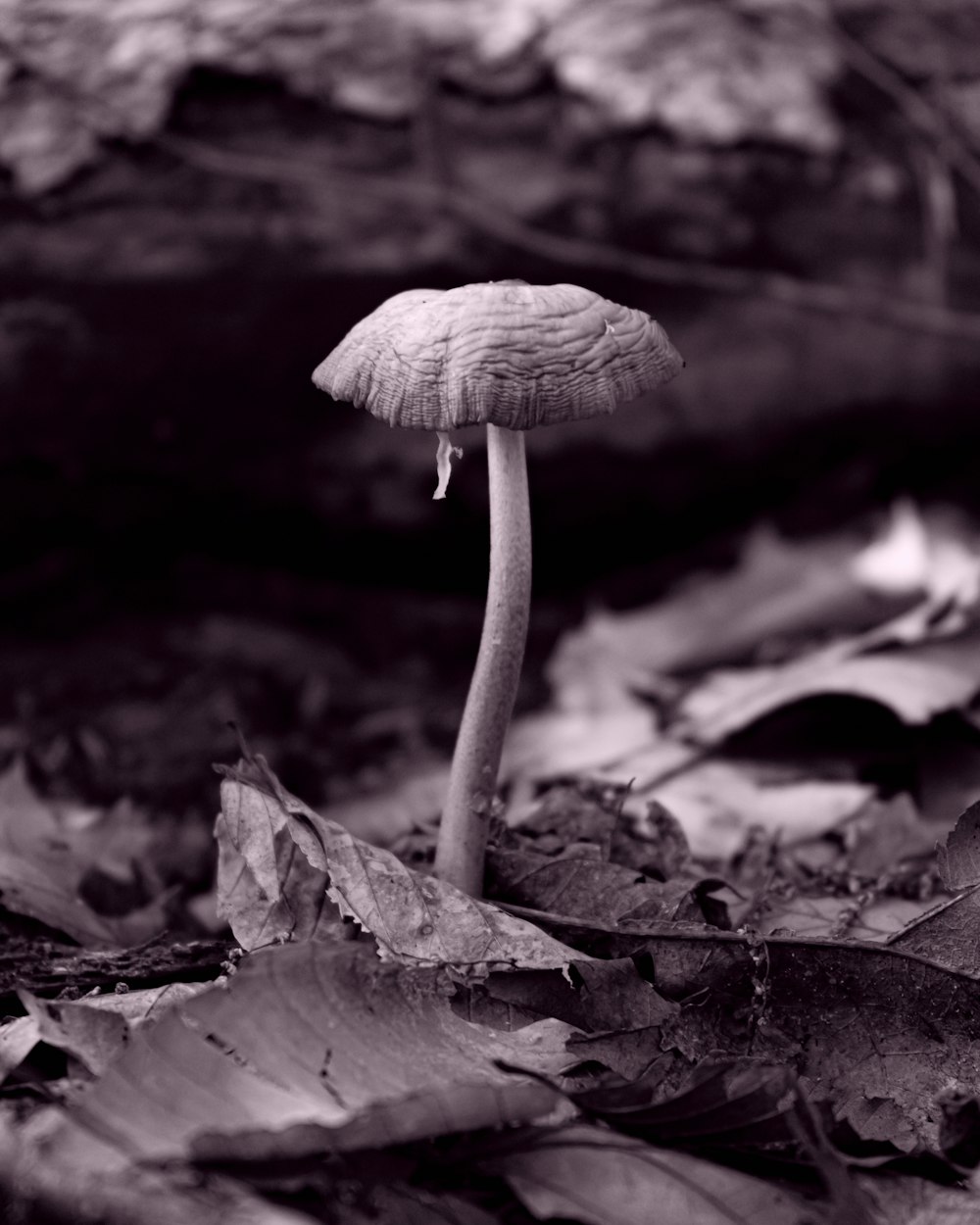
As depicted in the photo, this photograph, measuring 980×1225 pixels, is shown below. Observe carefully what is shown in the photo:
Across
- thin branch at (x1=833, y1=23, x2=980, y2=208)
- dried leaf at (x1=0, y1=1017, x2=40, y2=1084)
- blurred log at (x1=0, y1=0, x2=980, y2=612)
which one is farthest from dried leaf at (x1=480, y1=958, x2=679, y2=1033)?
thin branch at (x1=833, y1=23, x2=980, y2=208)

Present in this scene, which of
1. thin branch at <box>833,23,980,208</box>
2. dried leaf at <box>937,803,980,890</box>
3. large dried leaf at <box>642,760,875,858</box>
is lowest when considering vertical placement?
large dried leaf at <box>642,760,875,858</box>

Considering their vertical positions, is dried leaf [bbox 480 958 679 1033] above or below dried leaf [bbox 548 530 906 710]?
above

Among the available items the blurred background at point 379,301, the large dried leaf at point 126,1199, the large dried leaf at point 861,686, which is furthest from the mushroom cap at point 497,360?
the blurred background at point 379,301

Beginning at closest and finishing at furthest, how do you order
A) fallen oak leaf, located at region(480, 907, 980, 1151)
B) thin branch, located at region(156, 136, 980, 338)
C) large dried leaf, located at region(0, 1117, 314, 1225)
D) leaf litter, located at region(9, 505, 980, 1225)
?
1. large dried leaf, located at region(0, 1117, 314, 1225)
2. leaf litter, located at region(9, 505, 980, 1225)
3. fallen oak leaf, located at region(480, 907, 980, 1151)
4. thin branch, located at region(156, 136, 980, 338)

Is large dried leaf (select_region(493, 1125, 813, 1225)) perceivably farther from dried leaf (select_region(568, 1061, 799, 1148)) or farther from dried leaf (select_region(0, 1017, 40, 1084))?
dried leaf (select_region(0, 1017, 40, 1084))

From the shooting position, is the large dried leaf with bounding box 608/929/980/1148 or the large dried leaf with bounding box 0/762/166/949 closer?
the large dried leaf with bounding box 608/929/980/1148

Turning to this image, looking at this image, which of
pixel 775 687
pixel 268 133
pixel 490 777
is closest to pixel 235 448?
pixel 268 133

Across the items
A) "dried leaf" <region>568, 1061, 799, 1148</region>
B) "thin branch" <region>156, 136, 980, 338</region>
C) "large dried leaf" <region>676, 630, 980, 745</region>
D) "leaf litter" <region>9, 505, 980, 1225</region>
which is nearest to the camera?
"leaf litter" <region>9, 505, 980, 1225</region>
